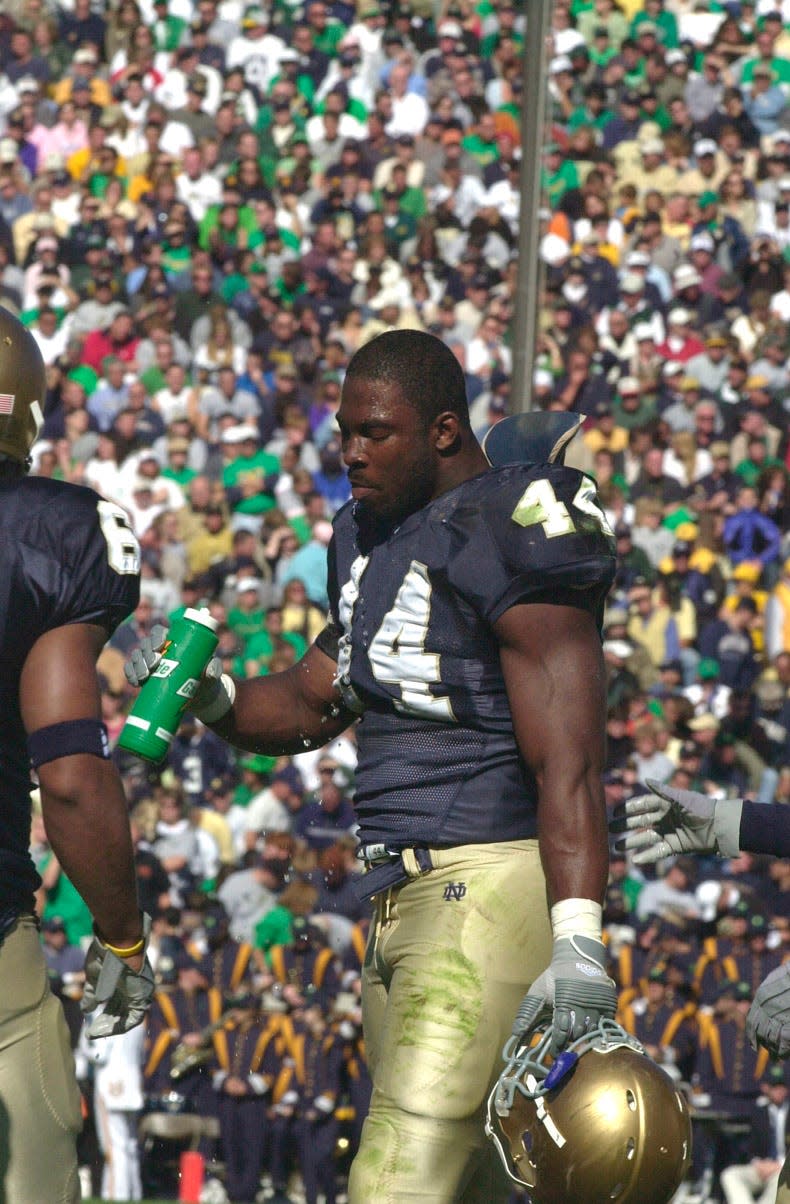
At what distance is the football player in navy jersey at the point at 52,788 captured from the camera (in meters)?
3.16

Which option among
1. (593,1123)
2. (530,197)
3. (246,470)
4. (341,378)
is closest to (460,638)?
(593,1123)

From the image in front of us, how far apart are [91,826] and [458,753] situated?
0.63 meters

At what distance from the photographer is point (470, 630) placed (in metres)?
3.31

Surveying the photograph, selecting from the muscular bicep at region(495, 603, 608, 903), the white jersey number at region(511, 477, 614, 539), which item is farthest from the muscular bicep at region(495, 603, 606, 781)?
the white jersey number at region(511, 477, 614, 539)

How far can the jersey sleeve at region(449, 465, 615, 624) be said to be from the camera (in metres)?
3.18

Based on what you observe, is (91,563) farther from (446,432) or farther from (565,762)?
(565,762)

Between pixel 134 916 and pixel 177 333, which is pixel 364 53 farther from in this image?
pixel 134 916

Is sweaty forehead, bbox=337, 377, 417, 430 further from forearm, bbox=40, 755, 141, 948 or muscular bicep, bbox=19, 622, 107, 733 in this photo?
forearm, bbox=40, 755, 141, 948

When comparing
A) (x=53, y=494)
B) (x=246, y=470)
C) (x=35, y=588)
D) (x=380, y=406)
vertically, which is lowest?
(x=246, y=470)

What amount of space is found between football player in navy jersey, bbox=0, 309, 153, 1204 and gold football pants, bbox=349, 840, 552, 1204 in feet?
1.61

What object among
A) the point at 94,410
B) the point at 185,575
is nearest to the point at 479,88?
the point at 94,410

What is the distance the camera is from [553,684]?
3.17 metres

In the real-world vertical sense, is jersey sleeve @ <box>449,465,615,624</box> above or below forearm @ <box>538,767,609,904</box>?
above

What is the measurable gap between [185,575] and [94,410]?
167 centimetres
